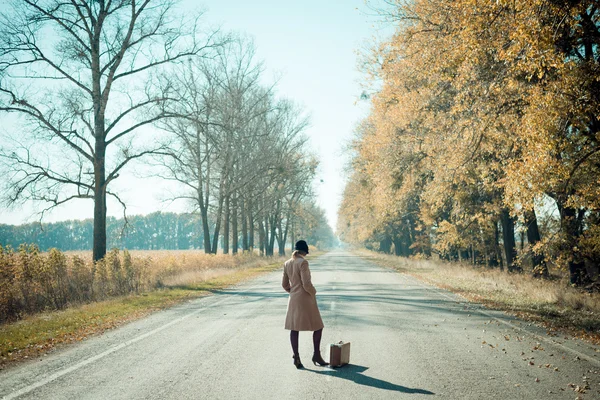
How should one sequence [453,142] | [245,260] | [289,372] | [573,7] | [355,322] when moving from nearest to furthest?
[289,372] → [573,7] → [355,322] → [453,142] → [245,260]

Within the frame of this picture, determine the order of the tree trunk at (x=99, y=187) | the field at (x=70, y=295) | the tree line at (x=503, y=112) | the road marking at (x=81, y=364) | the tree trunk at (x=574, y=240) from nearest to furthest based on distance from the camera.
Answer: the road marking at (x=81, y=364) < the field at (x=70, y=295) < the tree line at (x=503, y=112) < the tree trunk at (x=574, y=240) < the tree trunk at (x=99, y=187)

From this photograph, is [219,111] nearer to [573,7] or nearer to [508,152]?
[508,152]

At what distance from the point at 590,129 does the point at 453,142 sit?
4.07 m

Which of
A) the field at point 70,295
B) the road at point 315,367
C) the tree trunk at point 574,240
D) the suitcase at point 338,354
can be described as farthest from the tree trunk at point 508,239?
the suitcase at point 338,354

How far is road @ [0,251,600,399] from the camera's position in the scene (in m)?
5.60

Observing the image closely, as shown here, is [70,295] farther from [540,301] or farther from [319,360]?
[540,301]

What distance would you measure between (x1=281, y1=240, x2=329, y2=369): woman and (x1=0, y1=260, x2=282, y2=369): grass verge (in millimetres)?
4311

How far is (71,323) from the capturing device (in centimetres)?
1060

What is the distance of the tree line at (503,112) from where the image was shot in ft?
32.7

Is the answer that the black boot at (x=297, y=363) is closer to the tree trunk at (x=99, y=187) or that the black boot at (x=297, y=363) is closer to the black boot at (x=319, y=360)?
the black boot at (x=319, y=360)

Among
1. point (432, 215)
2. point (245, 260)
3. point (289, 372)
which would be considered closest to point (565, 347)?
point (289, 372)

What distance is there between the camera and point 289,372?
6.46 meters

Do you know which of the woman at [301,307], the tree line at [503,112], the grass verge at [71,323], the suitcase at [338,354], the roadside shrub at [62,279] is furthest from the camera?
the roadside shrub at [62,279]

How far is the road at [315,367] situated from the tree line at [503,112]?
14.2ft
